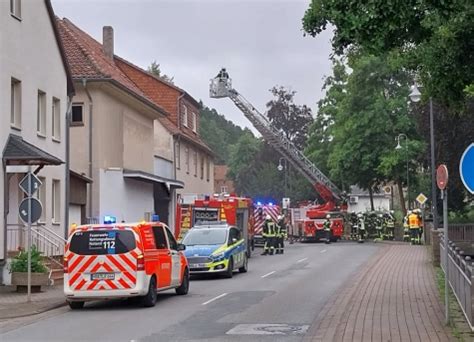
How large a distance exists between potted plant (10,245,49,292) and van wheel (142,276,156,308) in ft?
14.8

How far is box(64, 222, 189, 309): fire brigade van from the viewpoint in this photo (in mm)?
16969

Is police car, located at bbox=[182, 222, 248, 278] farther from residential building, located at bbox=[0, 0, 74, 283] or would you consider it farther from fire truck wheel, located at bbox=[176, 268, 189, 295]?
residential building, located at bbox=[0, 0, 74, 283]

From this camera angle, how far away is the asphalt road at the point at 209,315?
12922 mm

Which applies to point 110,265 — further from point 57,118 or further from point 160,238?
point 57,118

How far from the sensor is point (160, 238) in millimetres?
18688

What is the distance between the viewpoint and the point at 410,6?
11992 millimetres

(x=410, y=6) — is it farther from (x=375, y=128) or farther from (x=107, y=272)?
(x=375, y=128)

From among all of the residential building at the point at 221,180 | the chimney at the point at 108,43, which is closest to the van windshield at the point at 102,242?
the chimney at the point at 108,43

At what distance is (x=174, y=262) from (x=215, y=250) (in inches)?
212

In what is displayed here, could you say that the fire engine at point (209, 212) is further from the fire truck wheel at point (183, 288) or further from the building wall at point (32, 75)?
the fire truck wheel at point (183, 288)

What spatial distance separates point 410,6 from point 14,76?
1485 cm

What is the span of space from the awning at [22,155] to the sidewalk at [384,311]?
8.73 metres

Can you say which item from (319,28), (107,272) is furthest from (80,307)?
(319,28)

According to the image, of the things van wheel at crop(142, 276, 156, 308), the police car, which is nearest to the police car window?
van wheel at crop(142, 276, 156, 308)
